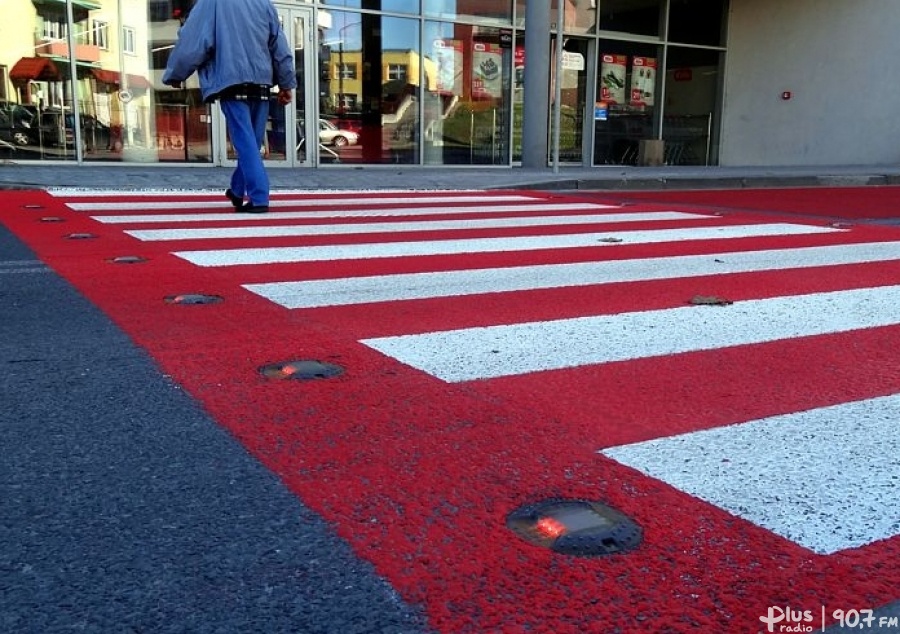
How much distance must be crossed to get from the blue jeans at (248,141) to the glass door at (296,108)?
751 centimetres

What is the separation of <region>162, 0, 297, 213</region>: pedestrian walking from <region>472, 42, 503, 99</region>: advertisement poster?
9.84m

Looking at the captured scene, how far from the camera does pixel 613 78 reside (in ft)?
61.8

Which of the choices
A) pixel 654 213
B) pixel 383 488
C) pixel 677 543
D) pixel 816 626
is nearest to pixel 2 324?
pixel 383 488

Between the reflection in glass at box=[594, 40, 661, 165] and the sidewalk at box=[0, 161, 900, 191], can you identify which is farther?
the reflection in glass at box=[594, 40, 661, 165]

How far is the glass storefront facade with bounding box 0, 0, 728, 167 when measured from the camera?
12844mm

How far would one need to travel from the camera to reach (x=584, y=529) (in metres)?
1.69

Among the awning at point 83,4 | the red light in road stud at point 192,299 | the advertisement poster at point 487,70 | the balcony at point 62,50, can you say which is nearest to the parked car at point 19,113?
the balcony at point 62,50

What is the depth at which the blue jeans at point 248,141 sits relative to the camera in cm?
671

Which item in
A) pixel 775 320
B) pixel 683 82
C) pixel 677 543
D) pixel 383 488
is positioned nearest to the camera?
pixel 677 543

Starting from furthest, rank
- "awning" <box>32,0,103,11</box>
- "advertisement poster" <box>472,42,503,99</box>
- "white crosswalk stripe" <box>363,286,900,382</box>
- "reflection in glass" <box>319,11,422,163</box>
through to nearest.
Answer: "advertisement poster" <box>472,42,503,99</box>
"reflection in glass" <box>319,11,422,163</box>
"awning" <box>32,0,103,11</box>
"white crosswalk stripe" <box>363,286,900,382</box>

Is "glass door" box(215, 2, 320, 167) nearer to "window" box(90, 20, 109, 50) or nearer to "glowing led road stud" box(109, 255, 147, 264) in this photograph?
"window" box(90, 20, 109, 50)

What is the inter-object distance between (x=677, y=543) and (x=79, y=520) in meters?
1.18

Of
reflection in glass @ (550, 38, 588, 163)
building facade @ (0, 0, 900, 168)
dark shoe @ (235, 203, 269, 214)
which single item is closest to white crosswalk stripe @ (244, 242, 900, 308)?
dark shoe @ (235, 203, 269, 214)

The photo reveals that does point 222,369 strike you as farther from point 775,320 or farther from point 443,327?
point 775,320
